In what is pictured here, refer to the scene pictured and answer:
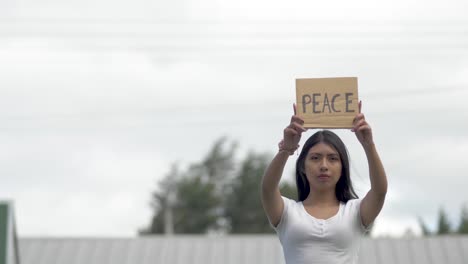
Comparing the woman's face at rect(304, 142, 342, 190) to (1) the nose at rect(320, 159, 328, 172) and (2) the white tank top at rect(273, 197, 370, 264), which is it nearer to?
(1) the nose at rect(320, 159, 328, 172)

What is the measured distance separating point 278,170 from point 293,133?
20 centimetres

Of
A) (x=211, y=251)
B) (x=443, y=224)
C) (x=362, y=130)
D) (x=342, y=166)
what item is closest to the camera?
(x=362, y=130)

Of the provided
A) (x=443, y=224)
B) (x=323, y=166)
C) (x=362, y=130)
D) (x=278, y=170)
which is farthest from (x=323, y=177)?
(x=443, y=224)

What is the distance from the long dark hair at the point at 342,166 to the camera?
211 inches

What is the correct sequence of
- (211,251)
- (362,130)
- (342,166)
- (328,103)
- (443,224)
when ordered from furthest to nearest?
1. (443,224)
2. (211,251)
3. (342,166)
4. (328,103)
5. (362,130)

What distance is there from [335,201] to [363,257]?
21.9m

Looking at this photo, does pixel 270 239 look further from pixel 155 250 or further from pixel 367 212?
pixel 367 212

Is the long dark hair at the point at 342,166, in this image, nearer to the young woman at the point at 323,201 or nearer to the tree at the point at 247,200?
the young woman at the point at 323,201

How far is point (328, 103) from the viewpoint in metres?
5.27

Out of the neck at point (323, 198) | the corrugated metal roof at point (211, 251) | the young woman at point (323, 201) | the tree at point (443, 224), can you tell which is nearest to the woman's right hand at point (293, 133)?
the young woman at point (323, 201)

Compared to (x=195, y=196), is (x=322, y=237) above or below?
above

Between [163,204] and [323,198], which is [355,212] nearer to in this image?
[323,198]

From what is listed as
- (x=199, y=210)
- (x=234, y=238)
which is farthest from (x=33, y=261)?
(x=199, y=210)

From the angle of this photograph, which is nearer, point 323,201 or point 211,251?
point 323,201
